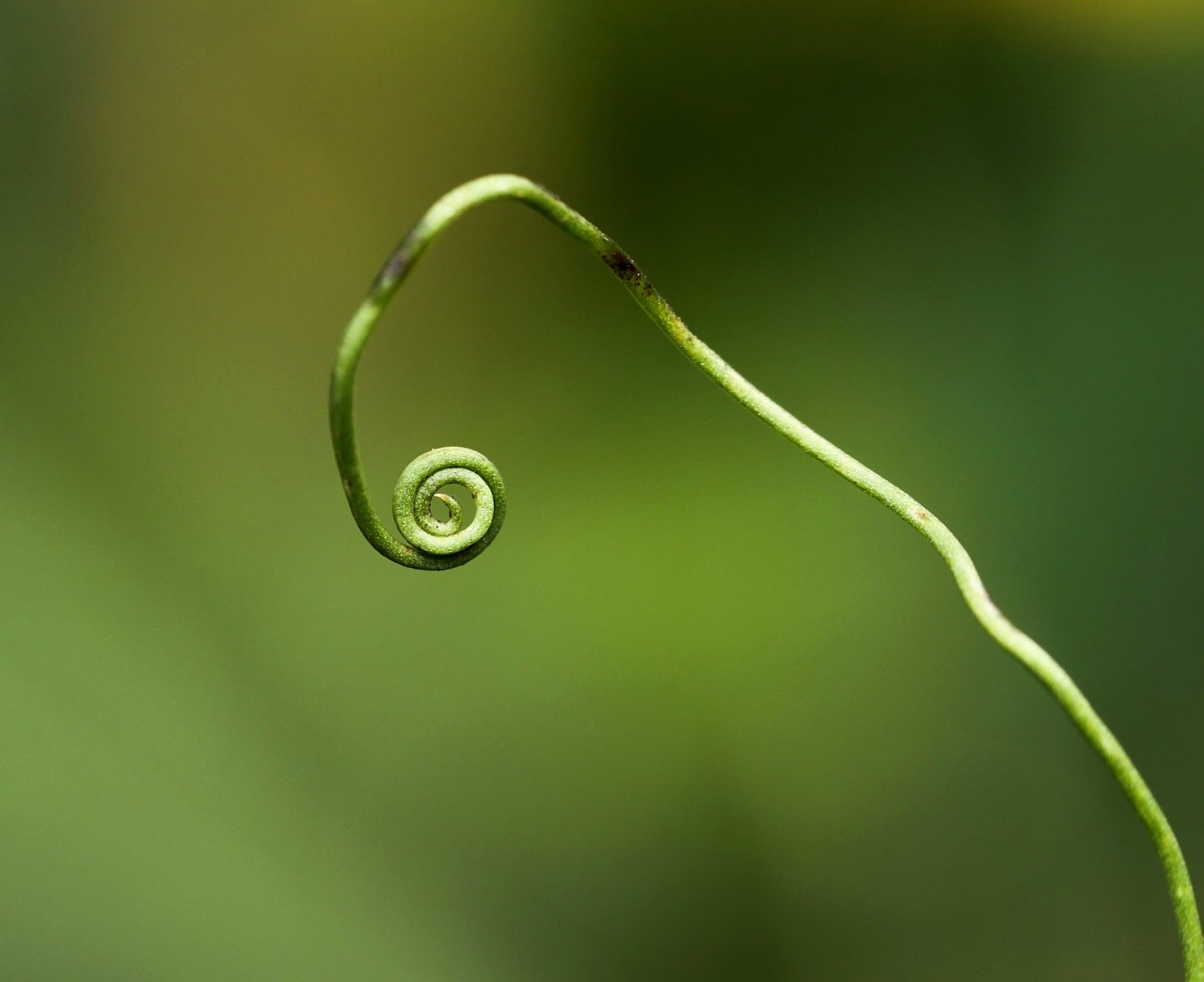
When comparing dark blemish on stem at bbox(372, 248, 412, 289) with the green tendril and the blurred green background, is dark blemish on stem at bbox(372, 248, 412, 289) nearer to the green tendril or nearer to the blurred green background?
the green tendril

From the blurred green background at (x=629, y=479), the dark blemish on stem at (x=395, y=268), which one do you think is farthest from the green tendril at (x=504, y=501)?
the blurred green background at (x=629, y=479)

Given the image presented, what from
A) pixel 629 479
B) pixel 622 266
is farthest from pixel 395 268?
pixel 629 479

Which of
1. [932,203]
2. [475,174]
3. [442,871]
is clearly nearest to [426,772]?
[442,871]

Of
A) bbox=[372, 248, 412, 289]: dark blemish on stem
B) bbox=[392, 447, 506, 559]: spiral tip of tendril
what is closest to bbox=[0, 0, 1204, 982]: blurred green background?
bbox=[392, 447, 506, 559]: spiral tip of tendril

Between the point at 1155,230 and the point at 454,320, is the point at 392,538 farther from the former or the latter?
the point at 1155,230

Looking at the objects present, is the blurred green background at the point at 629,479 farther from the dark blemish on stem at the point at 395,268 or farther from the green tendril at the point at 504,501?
the dark blemish on stem at the point at 395,268

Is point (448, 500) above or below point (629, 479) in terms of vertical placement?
below

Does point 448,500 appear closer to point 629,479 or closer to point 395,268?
point 395,268
